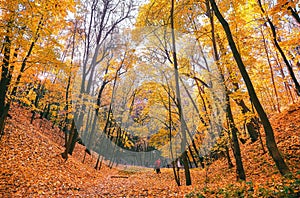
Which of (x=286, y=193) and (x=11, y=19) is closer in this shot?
(x=286, y=193)

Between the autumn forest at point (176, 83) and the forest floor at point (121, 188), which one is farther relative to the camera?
the autumn forest at point (176, 83)

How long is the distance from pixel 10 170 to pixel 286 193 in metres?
8.36

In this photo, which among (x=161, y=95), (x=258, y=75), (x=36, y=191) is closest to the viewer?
(x=36, y=191)

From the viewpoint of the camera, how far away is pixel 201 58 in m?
13.8

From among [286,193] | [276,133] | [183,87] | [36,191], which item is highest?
[183,87]

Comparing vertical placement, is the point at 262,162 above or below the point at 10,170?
above

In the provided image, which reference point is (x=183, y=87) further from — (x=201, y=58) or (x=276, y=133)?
(x=276, y=133)

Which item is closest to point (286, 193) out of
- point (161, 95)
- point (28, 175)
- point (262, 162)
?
point (262, 162)

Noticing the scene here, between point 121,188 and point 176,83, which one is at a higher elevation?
point 176,83

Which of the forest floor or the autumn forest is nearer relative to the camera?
the forest floor

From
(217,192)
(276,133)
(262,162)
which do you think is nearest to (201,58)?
(276,133)

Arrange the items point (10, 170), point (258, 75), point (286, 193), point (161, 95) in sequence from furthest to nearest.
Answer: point (161, 95), point (258, 75), point (10, 170), point (286, 193)

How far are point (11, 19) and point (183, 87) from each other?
32.1ft

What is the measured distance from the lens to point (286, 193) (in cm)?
352
